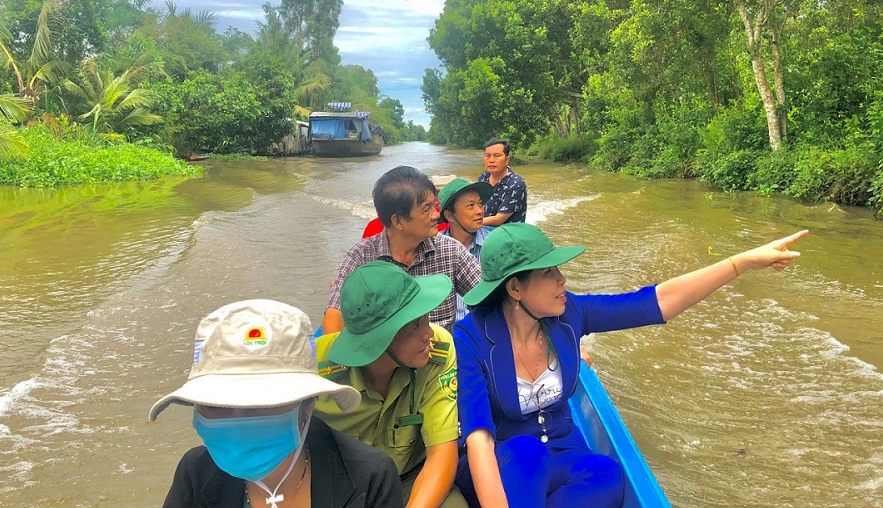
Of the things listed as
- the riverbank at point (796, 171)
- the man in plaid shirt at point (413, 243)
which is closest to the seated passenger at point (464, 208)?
the man in plaid shirt at point (413, 243)

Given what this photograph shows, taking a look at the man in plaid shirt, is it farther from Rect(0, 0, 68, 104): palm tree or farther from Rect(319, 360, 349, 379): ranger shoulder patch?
Rect(0, 0, 68, 104): palm tree

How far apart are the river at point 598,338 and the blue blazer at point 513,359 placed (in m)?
1.34

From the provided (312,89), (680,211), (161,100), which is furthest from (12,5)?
(680,211)

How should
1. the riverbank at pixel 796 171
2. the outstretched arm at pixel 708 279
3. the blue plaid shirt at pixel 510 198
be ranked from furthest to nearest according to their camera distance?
the riverbank at pixel 796 171 → the blue plaid shirt at pixel 510 198 → the outstretched arm at pixel 708 279

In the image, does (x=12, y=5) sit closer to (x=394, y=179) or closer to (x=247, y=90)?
(x=247, y=90)

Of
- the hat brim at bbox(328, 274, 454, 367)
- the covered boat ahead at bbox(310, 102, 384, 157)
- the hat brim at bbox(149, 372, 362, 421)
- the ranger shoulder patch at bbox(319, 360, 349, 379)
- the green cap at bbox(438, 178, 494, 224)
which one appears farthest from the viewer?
the covered boat ahead at bbox(310, 102, 384, 157)

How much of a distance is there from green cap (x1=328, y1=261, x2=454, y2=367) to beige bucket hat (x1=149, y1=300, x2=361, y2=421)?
0.46 m

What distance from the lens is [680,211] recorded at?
36.2ft

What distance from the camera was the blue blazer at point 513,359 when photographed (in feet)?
6.83

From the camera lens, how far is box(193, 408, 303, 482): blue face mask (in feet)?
4.20

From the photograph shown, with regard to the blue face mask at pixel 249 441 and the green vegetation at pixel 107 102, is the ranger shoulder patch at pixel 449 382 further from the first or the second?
the green vegetation at pixel 107 102

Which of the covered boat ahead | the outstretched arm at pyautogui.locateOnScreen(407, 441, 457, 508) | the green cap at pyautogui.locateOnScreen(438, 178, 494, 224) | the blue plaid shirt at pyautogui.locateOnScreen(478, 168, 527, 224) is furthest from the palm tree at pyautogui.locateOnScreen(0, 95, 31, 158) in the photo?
the outstretched arm at pyautogui.locateOnScreen(407, 441, 457, 508)

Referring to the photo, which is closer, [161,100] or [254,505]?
[254,505]

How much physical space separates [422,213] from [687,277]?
4.05ft
